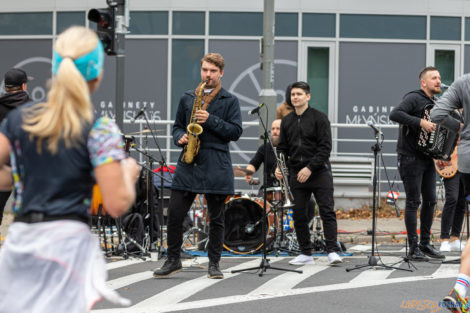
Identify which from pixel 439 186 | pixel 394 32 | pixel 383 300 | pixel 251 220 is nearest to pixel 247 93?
pixel 394 32

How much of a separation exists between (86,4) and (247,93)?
4131mm

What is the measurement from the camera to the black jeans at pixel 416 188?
31.0ft

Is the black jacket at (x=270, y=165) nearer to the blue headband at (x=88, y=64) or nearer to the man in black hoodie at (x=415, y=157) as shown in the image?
the man in black hoodie at (x=415, y=157)

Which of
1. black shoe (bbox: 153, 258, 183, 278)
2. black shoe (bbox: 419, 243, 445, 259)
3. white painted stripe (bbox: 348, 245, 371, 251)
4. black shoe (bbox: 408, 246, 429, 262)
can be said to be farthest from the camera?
white painted stripe (bbox: 348, 245, 371, 251)

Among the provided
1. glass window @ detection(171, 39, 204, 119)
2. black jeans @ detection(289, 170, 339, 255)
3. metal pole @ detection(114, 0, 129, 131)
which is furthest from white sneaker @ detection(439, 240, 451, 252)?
glass window @ detection(171, 39, 204, 119)

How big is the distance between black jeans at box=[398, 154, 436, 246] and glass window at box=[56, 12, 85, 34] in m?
10.3

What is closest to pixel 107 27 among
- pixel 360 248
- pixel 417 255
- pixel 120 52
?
pixel 120 52

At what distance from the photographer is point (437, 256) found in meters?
9.70

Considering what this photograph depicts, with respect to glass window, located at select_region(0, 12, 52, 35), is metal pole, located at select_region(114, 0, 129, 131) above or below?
below

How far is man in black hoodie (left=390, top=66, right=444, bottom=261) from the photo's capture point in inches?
370

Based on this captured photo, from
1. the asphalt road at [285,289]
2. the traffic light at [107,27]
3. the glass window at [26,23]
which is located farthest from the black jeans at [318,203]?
the glass window at [26,23]

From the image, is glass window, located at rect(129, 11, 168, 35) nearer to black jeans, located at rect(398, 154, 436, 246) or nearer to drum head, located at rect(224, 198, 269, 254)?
drum head, located at rect(224, 198, 269, 254)

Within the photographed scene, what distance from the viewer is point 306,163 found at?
9.49 m

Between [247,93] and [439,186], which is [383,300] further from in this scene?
[247,93]
